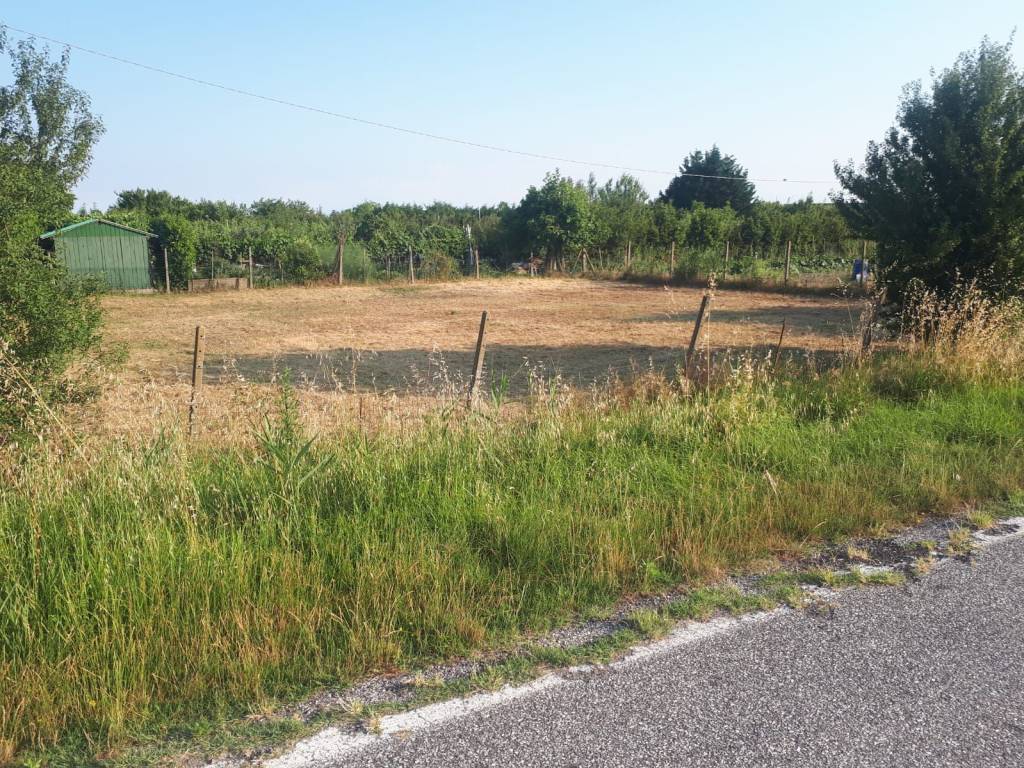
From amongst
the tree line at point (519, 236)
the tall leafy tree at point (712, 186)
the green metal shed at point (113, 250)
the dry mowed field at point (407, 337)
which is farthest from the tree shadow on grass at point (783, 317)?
the tall leafy tree at point (712, 186)

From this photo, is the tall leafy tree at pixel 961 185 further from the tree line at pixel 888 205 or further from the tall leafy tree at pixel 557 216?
the tall leafy tree at pixel 557 216

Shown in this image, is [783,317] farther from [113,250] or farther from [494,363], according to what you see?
[113,250]

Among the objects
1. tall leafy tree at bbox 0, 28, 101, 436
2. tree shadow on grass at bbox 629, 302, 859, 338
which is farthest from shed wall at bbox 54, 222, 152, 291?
tall leafy tree at bbox 0, 28, 101, 436

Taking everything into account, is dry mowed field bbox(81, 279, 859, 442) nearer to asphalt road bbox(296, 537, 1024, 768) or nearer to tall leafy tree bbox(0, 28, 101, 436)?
tall leafy tree bbox(0, 28, 101, 436)

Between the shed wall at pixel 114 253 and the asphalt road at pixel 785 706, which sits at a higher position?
the shed wall at pixel 114 253

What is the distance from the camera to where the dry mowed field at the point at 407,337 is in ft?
30.6

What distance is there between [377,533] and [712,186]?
7590 centimetres

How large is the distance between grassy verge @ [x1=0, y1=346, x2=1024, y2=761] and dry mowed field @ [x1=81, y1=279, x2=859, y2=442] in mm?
936

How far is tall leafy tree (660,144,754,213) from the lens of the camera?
2864 inches

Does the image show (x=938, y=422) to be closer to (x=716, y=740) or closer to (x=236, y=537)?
(x=716, y=740)

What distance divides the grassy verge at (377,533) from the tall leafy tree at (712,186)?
6969 centimetres

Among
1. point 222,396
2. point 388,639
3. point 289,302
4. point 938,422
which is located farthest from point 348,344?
point 388,639

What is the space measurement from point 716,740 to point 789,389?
5.56 metres

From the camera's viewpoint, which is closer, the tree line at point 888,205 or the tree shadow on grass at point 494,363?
the tree line at point 888,205
